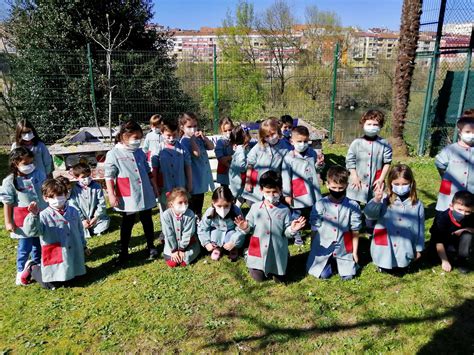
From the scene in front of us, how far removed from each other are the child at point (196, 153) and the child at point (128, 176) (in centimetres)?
74

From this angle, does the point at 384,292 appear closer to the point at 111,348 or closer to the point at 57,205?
the point at 111,348

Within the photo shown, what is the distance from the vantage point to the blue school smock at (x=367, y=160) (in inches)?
177

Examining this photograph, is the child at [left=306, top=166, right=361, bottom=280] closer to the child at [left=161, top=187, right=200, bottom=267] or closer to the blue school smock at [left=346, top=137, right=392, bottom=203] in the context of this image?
the blue school smock at [left=346, top=137, right=392, bottom=203]

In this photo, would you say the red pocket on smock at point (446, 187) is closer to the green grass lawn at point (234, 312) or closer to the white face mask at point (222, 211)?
the green grass lawn at point (234, 312)

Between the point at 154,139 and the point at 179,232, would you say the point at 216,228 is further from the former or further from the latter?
the point at 154,139

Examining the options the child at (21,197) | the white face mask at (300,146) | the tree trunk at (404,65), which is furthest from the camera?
the tree trunk at (404,65)

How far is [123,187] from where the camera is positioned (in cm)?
414

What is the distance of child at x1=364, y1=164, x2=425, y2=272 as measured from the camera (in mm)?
3789

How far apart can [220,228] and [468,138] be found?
285cm

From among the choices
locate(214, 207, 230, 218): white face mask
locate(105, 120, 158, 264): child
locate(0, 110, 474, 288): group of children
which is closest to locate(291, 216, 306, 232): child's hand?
locate(0, 110, 474, 288): group of children

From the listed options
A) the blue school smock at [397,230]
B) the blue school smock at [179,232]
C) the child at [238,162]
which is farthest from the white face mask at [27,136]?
the blue school smock at [397,230]

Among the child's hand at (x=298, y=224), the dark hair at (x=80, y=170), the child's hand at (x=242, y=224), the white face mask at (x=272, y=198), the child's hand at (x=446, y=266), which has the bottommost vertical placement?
the child's hand at (x=446, y=266)

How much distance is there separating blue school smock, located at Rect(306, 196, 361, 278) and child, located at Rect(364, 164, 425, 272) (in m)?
0.22

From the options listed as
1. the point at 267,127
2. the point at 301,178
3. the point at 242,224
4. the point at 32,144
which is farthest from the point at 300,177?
the point at 32,144
